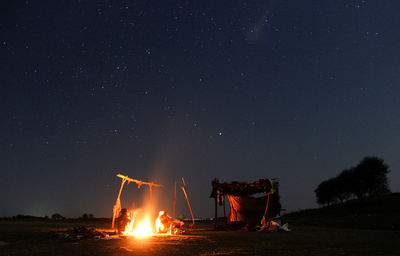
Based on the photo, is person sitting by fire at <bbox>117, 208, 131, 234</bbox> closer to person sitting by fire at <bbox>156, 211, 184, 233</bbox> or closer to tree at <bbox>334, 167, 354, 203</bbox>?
person sitting by fire at <bbox>156, 211, 184, 233</bbox>

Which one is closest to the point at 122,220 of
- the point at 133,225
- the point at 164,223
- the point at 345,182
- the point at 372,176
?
the point at 133,225

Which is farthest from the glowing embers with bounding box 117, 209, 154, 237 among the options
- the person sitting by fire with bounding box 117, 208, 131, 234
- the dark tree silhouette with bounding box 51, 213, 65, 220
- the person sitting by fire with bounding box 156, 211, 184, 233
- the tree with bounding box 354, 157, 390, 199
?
the tree with bounding box 354, 157, 390, 199

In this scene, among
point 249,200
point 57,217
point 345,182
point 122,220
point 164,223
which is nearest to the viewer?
point 122,220

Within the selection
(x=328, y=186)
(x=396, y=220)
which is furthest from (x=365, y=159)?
(x=396, y=220)

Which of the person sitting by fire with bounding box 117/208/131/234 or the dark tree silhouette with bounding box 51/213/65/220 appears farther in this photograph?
the dark tree silhouette with bounding box 51/213/65/220

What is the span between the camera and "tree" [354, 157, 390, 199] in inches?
2048

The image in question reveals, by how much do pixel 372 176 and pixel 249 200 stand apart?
130 ft

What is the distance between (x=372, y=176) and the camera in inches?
2072

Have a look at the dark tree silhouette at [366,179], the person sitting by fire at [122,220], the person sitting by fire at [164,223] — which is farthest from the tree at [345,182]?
the person sitting by fire at [122,220]

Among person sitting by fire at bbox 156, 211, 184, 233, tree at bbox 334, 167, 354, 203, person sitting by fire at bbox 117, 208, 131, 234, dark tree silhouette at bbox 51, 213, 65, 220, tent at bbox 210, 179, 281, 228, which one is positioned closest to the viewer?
person sitting by fire at bbox 117, 208, 131, 234

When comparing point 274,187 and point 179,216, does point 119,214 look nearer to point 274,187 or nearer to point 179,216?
point 179,216

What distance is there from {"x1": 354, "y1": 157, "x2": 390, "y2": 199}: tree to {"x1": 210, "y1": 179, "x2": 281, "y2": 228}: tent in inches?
1545

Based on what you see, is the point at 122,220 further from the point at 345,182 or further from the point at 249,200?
the point at 345,182

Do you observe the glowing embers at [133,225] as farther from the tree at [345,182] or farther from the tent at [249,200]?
the tree at [345,182]
